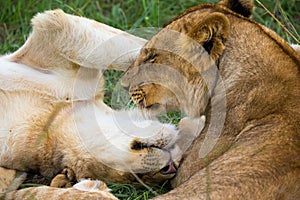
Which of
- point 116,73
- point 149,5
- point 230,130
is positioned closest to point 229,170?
point 230,130

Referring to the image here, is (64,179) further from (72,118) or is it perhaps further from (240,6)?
(240,6)

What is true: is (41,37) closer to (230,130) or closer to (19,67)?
(19,67)

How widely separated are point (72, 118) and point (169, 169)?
0.59m

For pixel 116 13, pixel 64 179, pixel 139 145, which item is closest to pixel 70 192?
pixel 64 179

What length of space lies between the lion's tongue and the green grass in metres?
1.77

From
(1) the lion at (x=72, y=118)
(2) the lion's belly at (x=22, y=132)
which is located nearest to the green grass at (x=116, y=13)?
(1) the lion at (x=72, y=118)

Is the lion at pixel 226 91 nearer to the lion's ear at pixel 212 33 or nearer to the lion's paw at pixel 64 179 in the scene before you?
the lion's ear at pixel 212 33

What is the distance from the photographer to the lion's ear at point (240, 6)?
12.6 feet

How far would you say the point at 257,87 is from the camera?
3.58 metres

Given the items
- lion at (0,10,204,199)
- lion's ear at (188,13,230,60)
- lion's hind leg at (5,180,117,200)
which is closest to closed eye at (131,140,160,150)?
lion at (0,10,204,199)

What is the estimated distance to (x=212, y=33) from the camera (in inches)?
137

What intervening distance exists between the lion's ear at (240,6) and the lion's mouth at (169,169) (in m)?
0.82

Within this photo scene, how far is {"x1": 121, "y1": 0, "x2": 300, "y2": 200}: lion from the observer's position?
11.0ft

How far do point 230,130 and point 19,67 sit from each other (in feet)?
4.02
